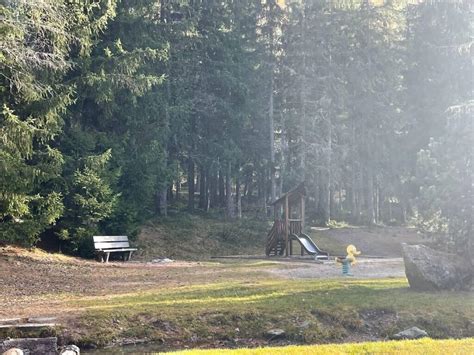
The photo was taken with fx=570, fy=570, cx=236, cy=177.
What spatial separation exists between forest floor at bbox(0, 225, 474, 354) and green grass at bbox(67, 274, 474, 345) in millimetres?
20

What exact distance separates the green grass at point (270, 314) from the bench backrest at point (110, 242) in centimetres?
775

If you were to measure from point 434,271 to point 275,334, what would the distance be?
5.27 m

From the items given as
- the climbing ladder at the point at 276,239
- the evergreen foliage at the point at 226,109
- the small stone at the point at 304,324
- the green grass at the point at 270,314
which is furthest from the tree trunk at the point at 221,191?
the small stone at the point at 304,324

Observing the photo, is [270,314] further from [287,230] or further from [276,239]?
[276,239]

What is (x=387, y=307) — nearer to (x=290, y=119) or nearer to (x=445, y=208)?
(x=445, y=208)

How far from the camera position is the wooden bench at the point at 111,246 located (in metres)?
20.6

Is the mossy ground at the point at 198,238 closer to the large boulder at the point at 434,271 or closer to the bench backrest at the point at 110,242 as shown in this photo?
the bench backrest at the point at 110,242

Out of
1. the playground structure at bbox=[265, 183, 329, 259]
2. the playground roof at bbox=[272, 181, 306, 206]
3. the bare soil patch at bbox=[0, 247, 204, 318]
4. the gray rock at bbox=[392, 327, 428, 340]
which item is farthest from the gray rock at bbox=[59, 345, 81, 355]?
Answer: the playground roof at bbox=[272, 181, 306, 206]

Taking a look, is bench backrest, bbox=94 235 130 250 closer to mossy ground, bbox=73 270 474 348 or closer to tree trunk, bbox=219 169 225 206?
mossy ground, bbox=73 270 474 348

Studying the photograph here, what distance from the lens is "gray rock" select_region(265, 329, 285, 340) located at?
10516mm

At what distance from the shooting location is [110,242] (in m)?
21.5

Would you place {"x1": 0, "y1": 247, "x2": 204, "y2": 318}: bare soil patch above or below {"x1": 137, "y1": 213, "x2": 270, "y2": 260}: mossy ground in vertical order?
below

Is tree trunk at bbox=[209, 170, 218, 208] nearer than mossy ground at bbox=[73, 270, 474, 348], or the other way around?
mossy ground at bbox=[73, 270, 474, 348]

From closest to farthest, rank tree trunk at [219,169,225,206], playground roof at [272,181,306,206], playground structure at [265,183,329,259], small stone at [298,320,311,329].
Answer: small stone at [298,320,311,329] → playground structure at [265,183,329,259] → playground roof at [272,181,306,206] → tree trunk at [219,169,225,206]
